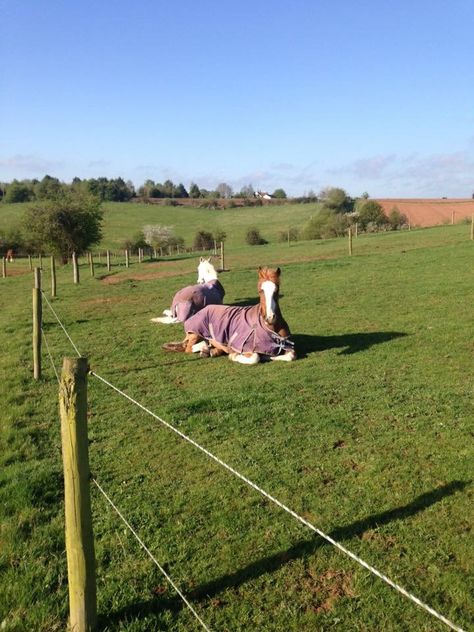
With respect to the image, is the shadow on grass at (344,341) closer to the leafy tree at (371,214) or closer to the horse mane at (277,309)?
the horse mane at (277,309)

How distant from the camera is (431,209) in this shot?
76.7 meters

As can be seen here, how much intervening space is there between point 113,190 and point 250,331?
12082 centimetres

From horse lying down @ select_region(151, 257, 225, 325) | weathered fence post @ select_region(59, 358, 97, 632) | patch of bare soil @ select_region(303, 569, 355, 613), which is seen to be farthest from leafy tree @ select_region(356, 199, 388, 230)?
weathered fence post @ select_region(59, 358, 97, 632)

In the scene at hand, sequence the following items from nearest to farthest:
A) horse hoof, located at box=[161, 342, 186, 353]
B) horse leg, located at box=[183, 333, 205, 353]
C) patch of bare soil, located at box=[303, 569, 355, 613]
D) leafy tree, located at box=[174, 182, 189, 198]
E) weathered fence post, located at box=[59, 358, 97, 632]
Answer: weathered fence post, located at box=[59, 358, 97, 632], patch of bare soil, located at box=[303, 569, 355, 613], horse leg, located at box=[183, 333, 205, 353], horse hoof, located at box=[161, 342, 186, 353], leafy tree, located at box=[174, 182, 189, 198]

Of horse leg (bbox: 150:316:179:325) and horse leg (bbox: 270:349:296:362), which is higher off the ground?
horse leg (bbox: 150:316:179:325)

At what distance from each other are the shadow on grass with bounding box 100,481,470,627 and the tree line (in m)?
108

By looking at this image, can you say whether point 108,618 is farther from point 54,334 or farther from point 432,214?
point 432,214

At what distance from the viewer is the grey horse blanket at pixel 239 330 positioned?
977 centimetres

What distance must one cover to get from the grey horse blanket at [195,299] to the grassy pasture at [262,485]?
221cm

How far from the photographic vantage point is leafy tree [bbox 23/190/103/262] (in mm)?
40875

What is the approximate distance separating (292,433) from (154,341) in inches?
256

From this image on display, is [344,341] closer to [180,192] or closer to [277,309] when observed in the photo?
[277,309]

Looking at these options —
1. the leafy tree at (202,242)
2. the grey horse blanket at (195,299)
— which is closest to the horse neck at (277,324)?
the grey horse blanket at (195,299)

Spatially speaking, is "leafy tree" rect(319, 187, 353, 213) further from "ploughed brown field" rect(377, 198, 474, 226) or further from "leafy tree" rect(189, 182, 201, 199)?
"leafy tree" rect(189, 182, 201, 199)
